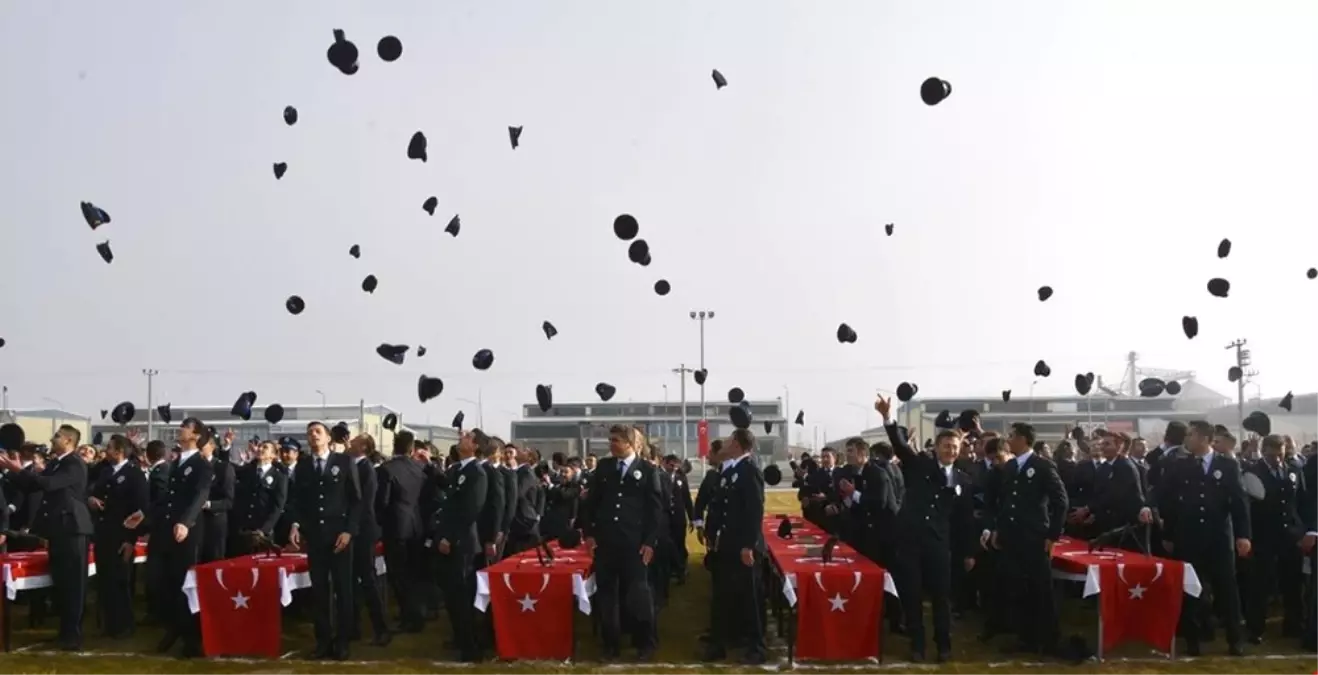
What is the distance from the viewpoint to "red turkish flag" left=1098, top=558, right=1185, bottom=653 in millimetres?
8672

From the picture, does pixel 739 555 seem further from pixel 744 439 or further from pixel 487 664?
pixel 487 664

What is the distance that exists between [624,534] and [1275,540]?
6236 millimetres

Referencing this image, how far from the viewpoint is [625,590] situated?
913 cm

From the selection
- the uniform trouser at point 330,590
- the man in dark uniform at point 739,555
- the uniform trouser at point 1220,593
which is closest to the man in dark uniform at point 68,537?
the uniform trouser at point 330,590

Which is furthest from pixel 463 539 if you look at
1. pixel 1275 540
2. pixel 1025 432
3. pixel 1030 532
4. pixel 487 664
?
pixel 1275 540

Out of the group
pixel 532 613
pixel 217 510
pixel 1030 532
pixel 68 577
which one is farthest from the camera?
pixel 217 510

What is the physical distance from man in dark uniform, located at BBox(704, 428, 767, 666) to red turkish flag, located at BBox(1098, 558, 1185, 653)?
275 centimetres

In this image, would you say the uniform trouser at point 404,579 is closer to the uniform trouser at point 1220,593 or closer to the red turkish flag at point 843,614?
the red turkish flag at point 843,614

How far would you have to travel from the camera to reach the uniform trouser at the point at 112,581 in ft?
32.7

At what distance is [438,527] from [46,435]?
60367 millimetres

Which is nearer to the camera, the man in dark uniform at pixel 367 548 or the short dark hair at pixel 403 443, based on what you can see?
the man in dark uniform at pixel 367 548

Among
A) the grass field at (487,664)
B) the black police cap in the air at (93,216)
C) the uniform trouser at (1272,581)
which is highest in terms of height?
the black police cap in the air at (93,216)

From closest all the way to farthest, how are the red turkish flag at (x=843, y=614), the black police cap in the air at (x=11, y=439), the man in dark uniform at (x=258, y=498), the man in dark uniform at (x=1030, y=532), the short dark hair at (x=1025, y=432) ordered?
the red turkish flag at (x=843, y=614) < the man in dark uniform at (x=1030, y=532) < the short dark hair at (x=1025, y=432) < the man in dark uniform at (x=258, y=498) < the black police cap in the air at (x=11, y=439)

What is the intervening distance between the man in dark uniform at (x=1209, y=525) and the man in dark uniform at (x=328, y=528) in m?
7.04
